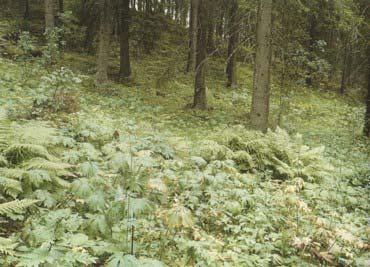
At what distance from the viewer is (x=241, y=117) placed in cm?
1423

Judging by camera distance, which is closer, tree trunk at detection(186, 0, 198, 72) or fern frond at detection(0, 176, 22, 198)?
fern frond at detection(0, 176, 22, 198)

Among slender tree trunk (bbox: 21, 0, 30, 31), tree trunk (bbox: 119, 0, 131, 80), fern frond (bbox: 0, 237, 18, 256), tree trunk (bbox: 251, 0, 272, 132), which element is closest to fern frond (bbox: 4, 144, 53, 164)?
fern frond (bbox: 0, 237, 18, 256)

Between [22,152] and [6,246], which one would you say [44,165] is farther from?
[6,246]

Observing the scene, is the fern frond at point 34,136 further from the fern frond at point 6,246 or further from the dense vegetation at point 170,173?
the fern frond at point 6,246

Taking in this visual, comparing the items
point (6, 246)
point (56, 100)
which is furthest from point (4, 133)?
point (56, 100)

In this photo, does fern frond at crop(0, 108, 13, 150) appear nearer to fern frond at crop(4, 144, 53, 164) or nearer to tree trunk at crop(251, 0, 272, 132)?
fern frond at crop(4, 144, 53, 164)

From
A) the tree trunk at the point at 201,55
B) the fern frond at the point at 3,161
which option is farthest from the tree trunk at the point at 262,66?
the fern frond at the point at 3,161

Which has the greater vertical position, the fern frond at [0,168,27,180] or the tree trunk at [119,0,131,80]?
the tree trunk at [119,0,131,80]

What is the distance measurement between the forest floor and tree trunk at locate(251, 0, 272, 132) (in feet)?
2.15

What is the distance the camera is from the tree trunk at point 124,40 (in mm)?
16438

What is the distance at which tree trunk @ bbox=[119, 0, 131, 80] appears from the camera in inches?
647

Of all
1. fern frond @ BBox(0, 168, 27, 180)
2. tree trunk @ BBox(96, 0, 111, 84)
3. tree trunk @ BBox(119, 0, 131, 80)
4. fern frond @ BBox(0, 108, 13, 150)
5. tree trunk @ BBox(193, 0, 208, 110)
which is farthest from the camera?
tree trunk @ BBox(119, 0, 131, 80)

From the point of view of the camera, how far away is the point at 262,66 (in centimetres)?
987

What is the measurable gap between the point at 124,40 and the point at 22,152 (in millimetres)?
12578
